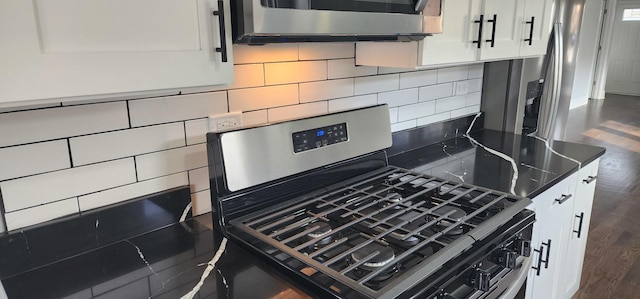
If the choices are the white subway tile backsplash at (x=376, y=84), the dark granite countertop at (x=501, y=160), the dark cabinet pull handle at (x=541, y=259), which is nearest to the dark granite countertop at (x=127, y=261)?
the white subway tile backsplash at (x=376, y=84)

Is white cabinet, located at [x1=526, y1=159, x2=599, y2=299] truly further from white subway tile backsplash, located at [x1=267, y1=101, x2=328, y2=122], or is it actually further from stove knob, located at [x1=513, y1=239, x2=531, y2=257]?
white subway tile backsplash, located at [x1=267, y1=101, x2=328, y2=122]

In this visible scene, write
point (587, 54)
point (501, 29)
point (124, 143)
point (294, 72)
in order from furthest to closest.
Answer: point (587, 54), point (501, 29), point (294, 72), point (124, 143)

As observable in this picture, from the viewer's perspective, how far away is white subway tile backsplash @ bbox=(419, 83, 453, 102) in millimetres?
2099

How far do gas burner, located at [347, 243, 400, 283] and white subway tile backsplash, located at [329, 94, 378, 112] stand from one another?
735 mm

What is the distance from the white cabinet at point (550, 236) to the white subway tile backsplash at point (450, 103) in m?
0.65

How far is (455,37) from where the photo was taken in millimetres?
1580

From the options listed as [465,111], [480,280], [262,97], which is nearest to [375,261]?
[480,280]

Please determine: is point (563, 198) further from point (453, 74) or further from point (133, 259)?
point (133, 259)

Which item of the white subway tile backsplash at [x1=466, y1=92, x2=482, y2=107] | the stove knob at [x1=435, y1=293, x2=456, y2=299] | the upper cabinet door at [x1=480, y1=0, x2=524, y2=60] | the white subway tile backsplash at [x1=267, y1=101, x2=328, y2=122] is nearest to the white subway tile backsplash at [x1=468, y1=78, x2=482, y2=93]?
the white subway tile backsplash at [x1=466, y1=92, x2=482, y2=107]

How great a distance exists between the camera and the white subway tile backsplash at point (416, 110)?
201 centimetres

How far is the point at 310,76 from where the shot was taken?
159 cm

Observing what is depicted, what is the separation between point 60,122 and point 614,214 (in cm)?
389

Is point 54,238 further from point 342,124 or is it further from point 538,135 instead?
point 538,135

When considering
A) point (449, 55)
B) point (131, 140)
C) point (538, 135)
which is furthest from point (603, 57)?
point (131, 140)
